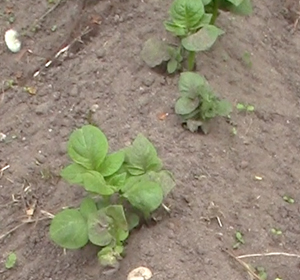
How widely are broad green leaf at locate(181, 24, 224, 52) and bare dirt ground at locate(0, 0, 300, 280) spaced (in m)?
0.17

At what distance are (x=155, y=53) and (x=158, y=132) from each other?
0.30 meters

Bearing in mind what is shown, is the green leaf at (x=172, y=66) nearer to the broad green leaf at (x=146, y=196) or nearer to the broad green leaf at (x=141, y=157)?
the broad green leaf at (x=141, y=157)

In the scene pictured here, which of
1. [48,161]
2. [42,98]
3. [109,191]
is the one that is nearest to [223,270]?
[109,191]

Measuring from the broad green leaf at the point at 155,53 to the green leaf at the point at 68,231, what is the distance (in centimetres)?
69

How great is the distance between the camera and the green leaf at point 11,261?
226 centimetres

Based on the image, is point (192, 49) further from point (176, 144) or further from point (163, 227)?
point (163, 227)

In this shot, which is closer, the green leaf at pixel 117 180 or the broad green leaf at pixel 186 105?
the green leaf at pixel 117 180

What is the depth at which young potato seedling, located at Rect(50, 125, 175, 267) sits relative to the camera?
2.09 meters

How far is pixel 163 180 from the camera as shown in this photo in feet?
7.17

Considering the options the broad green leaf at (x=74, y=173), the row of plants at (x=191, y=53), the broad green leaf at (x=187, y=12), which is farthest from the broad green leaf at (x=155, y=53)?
the broad green leaf at (x=74, y=173)

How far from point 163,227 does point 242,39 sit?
92 cm

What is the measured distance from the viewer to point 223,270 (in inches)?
83.4

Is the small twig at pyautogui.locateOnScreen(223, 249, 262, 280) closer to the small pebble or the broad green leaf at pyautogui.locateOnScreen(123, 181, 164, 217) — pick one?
the broad green leaf at pyautogui.locateOnScreen(123, 181, 164, 217)

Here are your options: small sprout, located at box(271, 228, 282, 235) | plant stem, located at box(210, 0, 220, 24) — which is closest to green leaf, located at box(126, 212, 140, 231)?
small sprout, located at box(271, 228, 282, 235)
